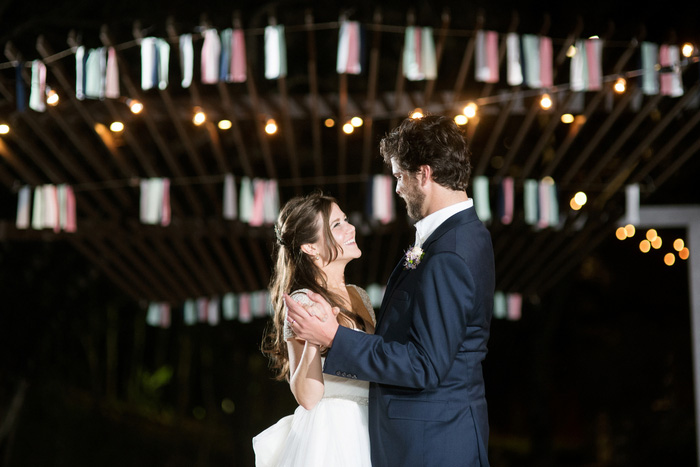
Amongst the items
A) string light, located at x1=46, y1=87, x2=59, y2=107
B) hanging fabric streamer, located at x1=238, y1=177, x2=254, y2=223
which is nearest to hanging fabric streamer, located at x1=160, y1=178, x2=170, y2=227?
hanging fabric streamer, located at x1=238, y1=177, x2=254, y2=223

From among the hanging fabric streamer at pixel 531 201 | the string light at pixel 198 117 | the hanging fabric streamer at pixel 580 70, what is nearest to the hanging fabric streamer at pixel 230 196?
the string light at pixel 198 117

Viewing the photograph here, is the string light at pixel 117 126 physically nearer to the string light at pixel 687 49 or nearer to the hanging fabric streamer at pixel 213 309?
the hanging fabric streamer at pixel 213 309

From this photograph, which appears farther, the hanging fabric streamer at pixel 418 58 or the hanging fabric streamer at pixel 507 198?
the hanging fabric streamer at pixel 507 198

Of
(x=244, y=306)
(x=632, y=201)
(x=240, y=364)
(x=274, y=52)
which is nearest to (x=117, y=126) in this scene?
(x=274, y=52)

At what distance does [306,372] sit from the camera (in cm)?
277

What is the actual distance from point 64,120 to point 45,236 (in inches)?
41.4

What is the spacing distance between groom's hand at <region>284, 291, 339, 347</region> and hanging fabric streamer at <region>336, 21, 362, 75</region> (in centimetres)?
251

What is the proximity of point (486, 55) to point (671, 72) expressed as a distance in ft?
3.48

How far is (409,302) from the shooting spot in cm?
253

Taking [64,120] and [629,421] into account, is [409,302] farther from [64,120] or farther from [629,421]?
[629,421]

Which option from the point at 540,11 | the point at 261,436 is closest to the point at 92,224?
the point at 261,436

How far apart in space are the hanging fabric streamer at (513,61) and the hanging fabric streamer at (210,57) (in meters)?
1.65

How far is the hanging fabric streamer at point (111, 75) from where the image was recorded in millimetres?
4828

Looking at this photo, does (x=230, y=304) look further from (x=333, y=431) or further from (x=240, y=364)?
(x=333, y=431)
